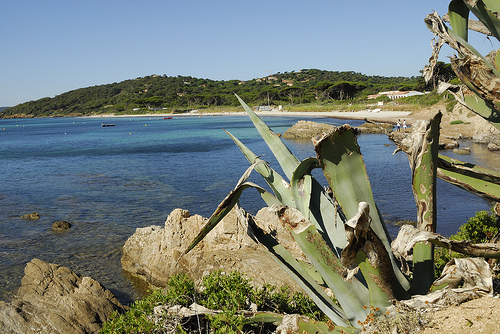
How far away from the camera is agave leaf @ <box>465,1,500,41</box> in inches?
129

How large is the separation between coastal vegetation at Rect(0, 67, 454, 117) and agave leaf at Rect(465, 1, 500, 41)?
175ft

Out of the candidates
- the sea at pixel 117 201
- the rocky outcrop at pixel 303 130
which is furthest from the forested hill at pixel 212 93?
the sea at pixel 117 201

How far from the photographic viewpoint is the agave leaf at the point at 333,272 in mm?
2297

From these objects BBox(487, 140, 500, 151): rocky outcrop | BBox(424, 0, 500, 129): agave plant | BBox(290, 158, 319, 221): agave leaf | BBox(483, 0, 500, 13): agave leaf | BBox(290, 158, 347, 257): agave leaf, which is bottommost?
BBox(487, 140, 500, 151): rocky outcrop

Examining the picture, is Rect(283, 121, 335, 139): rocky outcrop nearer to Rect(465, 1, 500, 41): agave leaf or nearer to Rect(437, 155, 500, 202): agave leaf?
Rect(465, 1, 500, 41): agave leaf

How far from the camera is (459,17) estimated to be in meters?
3.42

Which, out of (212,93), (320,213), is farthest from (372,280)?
(212,93)

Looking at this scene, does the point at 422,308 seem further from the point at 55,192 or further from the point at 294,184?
the point at 55,192

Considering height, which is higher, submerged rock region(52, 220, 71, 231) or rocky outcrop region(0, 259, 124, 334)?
rocky outcrop region(0, 259, 124, 334)

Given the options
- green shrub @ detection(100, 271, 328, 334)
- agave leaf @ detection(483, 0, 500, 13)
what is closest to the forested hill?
→ agave leaf @ detection(483, 0, 500, 13)

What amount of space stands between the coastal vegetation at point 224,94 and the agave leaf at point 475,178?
53932 millimetres

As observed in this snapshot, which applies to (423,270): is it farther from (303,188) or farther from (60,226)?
(60,226)

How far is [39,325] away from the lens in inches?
215

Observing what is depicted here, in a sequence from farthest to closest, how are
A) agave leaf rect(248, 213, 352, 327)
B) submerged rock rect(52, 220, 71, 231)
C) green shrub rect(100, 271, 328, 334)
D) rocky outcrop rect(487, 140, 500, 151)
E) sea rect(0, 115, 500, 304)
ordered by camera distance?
rocky outcrop rect(487, 140, 500, 151)
submerged rock rect(52, 220, 71, 231)
sea rect(0, 115, 500, 304)
green shrub rect(100, 271, 328, 334)
agave leaf rect(248, 213, 352, 327)
